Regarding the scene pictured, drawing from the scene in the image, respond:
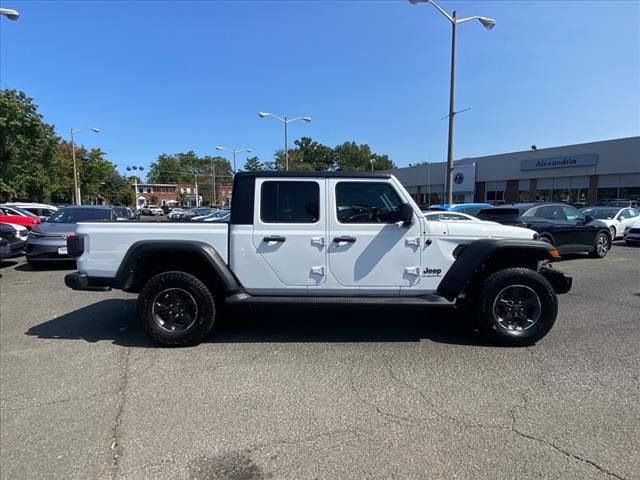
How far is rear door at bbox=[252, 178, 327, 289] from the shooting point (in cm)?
438

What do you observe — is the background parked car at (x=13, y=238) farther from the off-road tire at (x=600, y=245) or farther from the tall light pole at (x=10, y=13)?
the off-road tire at (x=600, y=245)

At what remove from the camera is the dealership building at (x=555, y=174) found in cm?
2700

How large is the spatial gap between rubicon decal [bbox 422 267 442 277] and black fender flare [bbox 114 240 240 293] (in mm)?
2162

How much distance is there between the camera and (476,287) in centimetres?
452

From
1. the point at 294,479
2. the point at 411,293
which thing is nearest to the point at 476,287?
the point at 411,293

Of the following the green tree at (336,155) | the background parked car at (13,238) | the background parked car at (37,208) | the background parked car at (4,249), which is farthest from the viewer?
the green tree at (336,155)

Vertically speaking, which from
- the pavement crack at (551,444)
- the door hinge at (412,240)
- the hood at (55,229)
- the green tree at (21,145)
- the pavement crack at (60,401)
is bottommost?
the pavement crack at (60,401)

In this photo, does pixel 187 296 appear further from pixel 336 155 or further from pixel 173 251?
pixel 336 155

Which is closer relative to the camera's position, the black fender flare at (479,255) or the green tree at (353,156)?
the black fender flare at (479,255)

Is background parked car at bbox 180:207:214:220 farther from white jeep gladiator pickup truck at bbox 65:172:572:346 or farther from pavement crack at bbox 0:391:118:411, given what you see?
pavement crack at bbox 0:391:118:411

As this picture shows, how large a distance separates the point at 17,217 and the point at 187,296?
14076 millimetres

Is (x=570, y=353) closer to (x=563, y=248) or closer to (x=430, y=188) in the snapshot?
(x=563, y=248)

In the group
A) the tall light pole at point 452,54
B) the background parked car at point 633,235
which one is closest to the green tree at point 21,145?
the tall light pole at point 452,54

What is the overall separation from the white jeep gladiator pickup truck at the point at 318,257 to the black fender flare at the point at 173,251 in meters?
0.01
